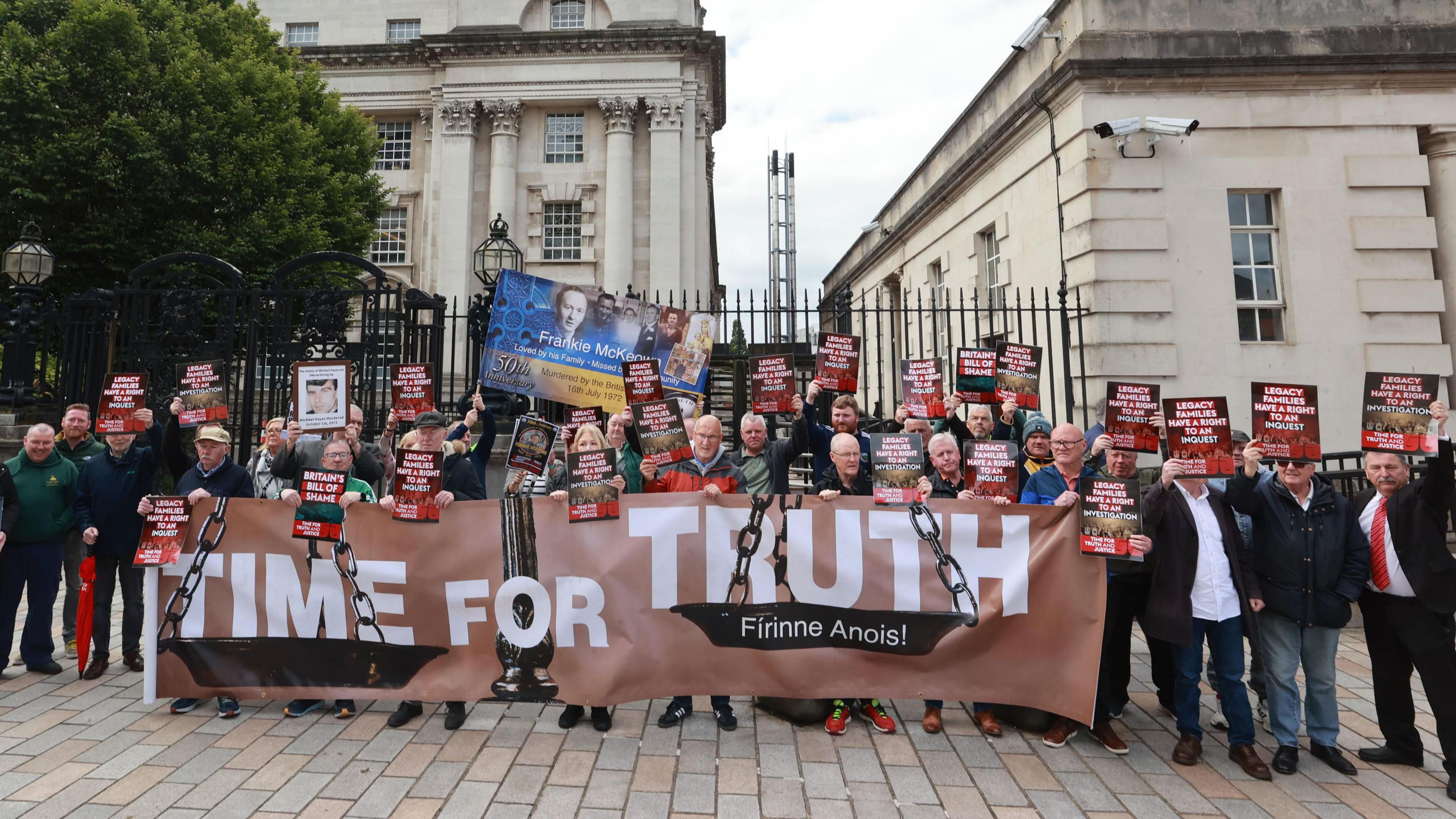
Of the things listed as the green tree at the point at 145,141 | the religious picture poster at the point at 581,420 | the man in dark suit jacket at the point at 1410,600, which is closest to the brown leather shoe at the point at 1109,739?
the man in dark suit jacket at the point at 1410,600

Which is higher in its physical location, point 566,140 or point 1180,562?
point 566,140

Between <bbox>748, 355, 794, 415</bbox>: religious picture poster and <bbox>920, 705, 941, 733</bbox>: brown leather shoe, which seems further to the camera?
<bbox>748, 355, 794, 415</bbox>: religious picture poster

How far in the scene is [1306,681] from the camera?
4371 mm

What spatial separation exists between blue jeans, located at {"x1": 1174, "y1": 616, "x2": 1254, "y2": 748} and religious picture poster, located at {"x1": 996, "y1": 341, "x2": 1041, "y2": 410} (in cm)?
212

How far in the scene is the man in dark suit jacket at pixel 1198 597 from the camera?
13.9 feet

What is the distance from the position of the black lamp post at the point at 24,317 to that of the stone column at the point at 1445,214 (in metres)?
21.4

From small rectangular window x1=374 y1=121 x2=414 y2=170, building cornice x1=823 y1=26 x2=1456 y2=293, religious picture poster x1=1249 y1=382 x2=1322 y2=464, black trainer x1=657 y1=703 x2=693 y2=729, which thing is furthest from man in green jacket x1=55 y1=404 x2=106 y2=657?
small rectangular window x1=374 y1=121 x2=414 y2=170

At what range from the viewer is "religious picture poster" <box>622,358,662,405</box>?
561 centimetres

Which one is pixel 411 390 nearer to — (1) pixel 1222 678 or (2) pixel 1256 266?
(1) pixel 1222 678

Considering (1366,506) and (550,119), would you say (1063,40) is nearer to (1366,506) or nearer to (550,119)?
(1366,506)

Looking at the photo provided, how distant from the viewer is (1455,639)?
Result: 425cm

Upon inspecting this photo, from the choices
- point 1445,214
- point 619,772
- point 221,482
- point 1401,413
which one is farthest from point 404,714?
point 1445,214

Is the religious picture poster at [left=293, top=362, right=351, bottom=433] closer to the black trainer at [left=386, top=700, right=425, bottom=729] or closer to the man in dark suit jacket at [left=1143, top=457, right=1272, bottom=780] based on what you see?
the black trainer at [left=386, top=700, right=425, bottom=729]

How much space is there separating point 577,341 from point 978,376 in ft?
14.0
